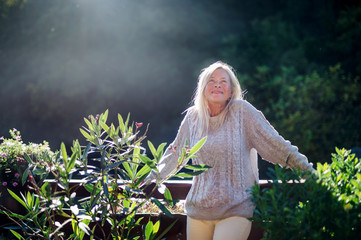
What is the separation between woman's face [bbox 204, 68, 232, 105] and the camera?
2637 millimetres

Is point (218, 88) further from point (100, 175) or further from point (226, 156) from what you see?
point (100, 175)

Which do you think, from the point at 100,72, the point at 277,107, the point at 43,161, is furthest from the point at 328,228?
the point at 100,72

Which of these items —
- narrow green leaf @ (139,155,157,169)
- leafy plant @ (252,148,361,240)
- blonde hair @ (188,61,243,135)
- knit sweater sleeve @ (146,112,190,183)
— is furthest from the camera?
knit sweater sleeve @ (146,112,190,183)

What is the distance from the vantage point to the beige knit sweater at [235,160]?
2385 millimetres

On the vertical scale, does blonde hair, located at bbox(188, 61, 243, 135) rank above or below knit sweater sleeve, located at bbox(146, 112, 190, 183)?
above

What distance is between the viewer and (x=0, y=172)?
287 centimetres

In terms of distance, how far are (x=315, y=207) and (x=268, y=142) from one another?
807mm

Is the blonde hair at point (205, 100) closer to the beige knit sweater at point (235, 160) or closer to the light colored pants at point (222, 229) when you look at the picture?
the beige knit sweater at point (235, 160)

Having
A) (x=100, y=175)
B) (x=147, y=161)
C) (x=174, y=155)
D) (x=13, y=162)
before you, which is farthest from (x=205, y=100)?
(x=13, y=162)

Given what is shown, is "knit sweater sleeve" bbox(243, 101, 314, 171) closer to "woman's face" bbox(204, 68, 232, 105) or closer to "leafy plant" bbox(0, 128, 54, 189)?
"woman's face" bbox(204, 68, 232, 105)

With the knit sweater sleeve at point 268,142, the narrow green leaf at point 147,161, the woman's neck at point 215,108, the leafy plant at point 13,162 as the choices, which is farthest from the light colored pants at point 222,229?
the leafy plant at point 13,162

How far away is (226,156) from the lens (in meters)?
2.49

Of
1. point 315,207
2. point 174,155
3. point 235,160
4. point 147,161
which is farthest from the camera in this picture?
point 174,155

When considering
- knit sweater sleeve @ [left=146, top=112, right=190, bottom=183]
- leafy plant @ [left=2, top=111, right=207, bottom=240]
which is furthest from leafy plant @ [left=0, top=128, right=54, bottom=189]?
knit sweater sleeve @ [left=146, top=112, right=190, bottom=183]
